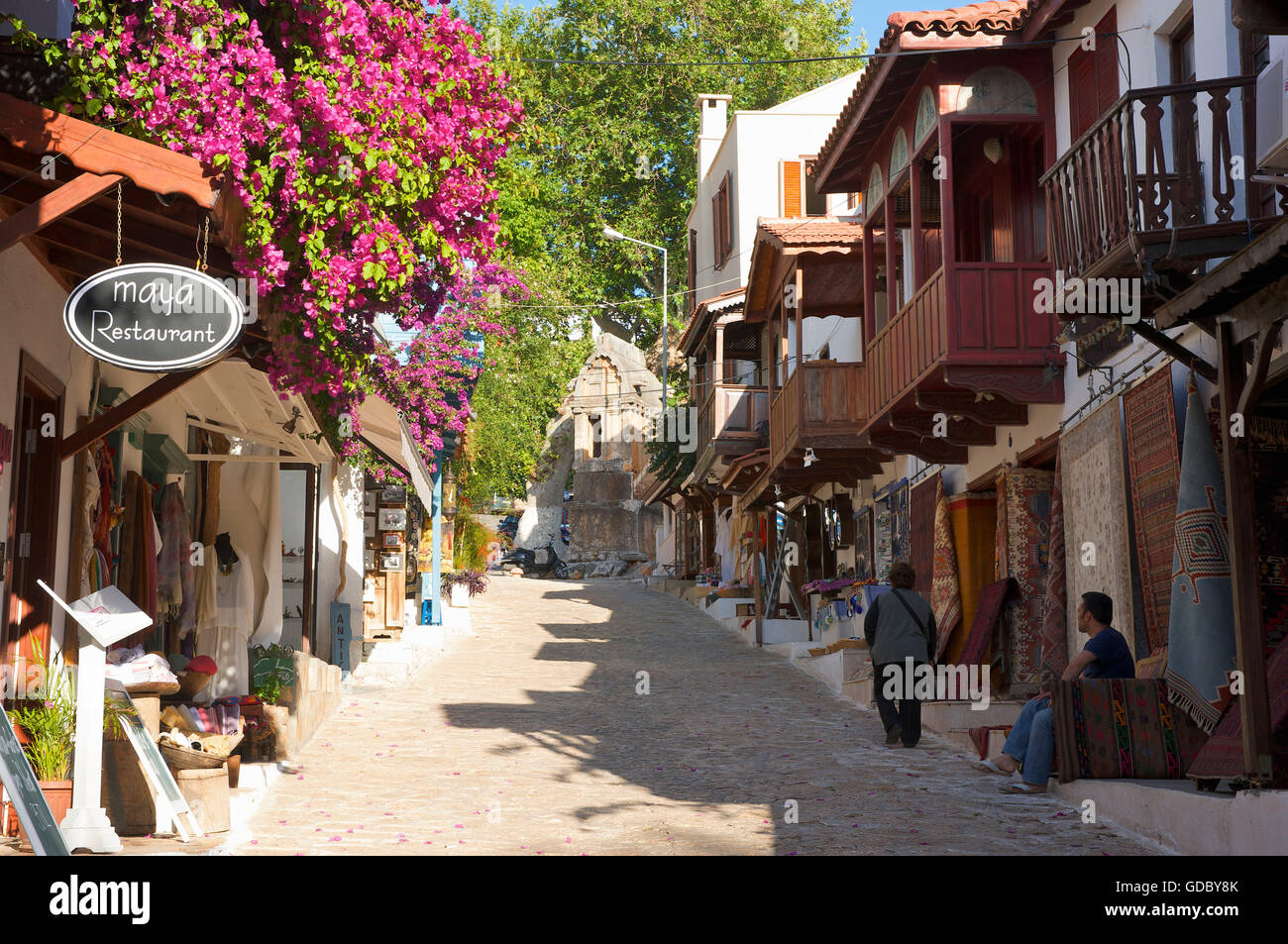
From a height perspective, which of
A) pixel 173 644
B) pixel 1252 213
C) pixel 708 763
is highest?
pixel 1252 213

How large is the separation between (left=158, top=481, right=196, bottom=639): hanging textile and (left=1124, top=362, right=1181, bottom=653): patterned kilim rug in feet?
25.5

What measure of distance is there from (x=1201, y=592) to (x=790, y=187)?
23.8 m

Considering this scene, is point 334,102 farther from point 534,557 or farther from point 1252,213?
point 534,557

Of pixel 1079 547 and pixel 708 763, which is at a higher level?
pixel 1079 547

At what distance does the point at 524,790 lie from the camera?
10469mm

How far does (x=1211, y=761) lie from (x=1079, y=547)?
169 inches

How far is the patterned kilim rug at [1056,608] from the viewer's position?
41.2 feet

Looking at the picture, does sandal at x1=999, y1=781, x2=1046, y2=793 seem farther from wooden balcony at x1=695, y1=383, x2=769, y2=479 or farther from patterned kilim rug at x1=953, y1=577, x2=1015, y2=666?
wooden balcony at x1=695, y1=383, x2=769, y2=479

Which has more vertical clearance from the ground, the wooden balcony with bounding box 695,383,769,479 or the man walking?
the wooden balcony with bounding box 695,383,769,479

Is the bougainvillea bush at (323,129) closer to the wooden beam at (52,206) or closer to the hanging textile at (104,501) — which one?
the wooden beam at (52,206)

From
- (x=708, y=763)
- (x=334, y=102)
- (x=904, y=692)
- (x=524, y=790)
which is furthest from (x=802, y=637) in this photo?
(x=334, y=102)

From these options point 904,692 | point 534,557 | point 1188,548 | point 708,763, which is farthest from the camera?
point 534,557

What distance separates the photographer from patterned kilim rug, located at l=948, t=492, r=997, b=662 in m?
15.6

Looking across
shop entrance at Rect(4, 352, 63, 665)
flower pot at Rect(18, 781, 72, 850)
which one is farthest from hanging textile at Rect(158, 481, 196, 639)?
flower pot at Rect(18, 781, 72, 850)
